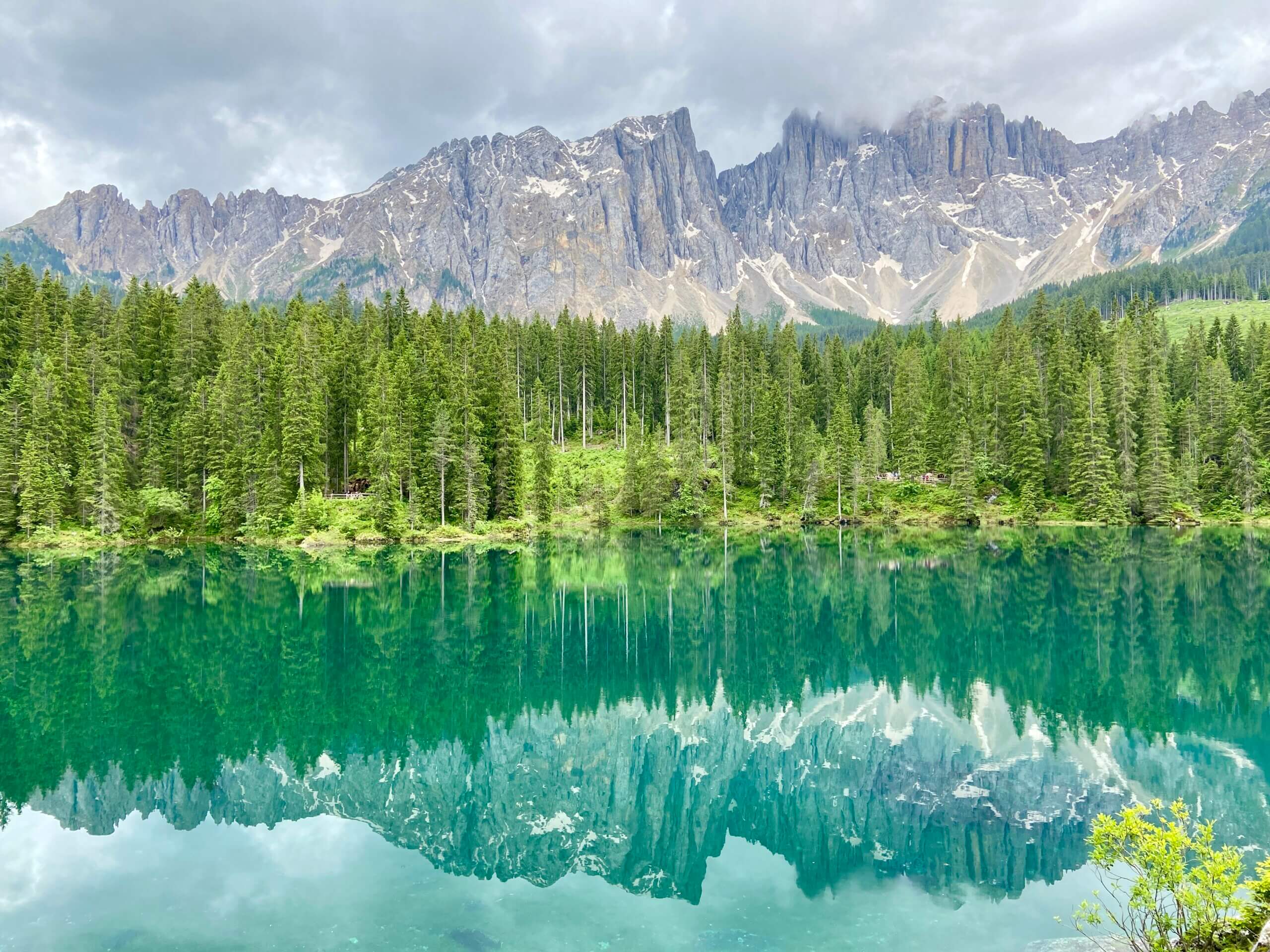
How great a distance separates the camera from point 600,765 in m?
17.2

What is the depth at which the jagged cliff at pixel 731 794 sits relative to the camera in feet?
42.1

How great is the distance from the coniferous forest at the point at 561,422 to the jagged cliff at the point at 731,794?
54142 mm

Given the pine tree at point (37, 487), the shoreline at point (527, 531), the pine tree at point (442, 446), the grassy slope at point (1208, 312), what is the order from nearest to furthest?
the pine tree at point (37, 487) < the shoreline at point (527, 531) < the pine tree at point (442, 446) < the grassy slope at point (1208, 312)

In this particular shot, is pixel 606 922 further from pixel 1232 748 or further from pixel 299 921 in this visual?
pixel 1232 748

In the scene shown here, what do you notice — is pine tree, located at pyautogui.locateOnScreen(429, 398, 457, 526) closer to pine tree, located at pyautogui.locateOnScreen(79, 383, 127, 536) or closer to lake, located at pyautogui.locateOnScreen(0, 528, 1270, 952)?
pine tree, located at pyautogui.locateOnScreen(79, 383, 127, 536)

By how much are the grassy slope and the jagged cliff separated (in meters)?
169

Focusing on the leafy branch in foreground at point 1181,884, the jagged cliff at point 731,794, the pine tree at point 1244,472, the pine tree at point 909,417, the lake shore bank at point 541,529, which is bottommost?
the jagged cliff at point 731,794

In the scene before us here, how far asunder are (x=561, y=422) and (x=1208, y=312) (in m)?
163

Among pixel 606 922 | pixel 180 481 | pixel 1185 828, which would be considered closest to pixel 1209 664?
pixel 1185 828

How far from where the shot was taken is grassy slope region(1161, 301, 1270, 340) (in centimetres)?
16388

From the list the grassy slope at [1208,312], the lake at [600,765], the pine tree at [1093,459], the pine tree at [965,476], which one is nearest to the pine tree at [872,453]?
the pine tree at [965,476]

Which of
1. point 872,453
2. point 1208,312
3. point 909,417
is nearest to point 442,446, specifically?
point 872,453

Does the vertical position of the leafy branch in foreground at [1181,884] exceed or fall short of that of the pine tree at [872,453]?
it falls short

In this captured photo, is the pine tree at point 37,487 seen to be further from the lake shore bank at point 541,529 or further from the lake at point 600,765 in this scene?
the lake at point 600,765
